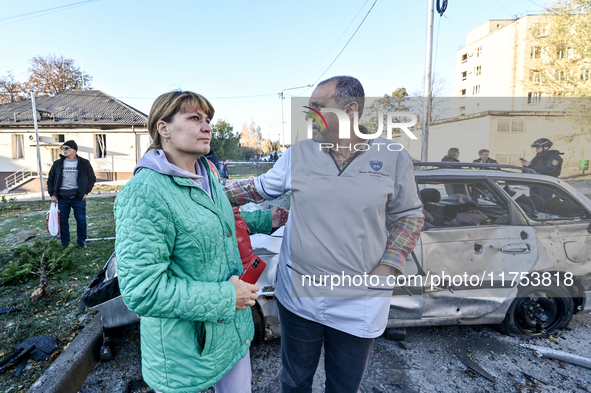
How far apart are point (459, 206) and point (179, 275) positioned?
10.4 feet

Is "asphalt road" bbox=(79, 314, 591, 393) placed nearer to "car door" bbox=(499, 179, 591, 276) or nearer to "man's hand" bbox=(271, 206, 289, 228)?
"car door" bbox=(499, 179, 591, 276)

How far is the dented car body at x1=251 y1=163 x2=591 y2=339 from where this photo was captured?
2705 mm

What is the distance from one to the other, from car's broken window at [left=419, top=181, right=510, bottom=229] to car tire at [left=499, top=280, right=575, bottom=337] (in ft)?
2.65

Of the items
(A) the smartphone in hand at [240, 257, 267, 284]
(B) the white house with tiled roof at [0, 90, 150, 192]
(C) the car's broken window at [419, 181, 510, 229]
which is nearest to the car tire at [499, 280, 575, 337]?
(C) the car's broken window at [419, 181, 510, 229]

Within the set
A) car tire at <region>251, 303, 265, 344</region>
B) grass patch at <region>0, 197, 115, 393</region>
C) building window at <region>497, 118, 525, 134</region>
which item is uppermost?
building window at <region>497, 118, 525, 134</region>

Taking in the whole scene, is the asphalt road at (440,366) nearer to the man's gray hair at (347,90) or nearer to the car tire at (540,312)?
the car tire at (540,312)

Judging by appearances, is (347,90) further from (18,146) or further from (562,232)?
(18,146)

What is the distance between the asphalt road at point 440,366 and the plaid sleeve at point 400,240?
4.85 ft

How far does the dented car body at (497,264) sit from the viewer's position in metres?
2.71

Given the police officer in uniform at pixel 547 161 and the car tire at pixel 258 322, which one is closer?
the car tire at pixel 258 322

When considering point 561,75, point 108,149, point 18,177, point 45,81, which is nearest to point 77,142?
point 108,149

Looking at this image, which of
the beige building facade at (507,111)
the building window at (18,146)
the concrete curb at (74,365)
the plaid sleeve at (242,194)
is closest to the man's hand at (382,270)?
the plaid sleeve at (242,194)

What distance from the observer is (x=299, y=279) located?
1.58m

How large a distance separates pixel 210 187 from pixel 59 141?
2340 centimetres
